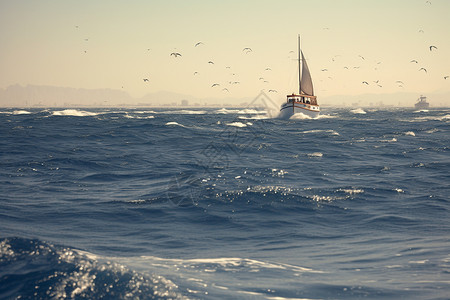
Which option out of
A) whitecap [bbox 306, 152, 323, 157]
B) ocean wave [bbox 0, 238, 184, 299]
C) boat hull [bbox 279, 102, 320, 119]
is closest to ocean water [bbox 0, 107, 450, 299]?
ocean wave [bbox 0, 238, 184, 299]

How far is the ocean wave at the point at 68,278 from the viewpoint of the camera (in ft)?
23.7

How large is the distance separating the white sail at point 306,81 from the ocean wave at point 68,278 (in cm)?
8495

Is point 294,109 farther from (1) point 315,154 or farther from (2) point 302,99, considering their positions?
(1) point 315,154

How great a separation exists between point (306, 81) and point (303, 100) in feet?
29.9

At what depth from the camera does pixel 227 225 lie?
13602 mm

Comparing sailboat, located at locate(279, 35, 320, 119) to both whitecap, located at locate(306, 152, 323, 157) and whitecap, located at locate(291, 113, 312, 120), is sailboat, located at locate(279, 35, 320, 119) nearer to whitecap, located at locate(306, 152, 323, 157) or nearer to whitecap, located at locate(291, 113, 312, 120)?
whitecap, located at locate(291, 113, 312, 120)

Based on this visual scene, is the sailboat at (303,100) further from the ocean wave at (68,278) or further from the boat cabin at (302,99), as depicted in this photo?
the ocean wave at (68,278)

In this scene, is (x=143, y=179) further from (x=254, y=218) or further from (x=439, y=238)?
(x=439, y=238)

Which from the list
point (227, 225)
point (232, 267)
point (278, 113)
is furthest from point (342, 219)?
point (278, 113)

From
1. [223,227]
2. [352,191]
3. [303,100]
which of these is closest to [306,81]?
[303,100]

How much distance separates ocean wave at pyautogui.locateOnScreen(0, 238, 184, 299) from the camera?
23.7 feet

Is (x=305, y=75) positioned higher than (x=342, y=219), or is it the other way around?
(x=305, y=75)

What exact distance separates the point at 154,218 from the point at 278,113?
73.3 meters

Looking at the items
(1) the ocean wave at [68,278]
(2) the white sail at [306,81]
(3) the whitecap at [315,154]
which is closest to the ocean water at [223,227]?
(1) the ocean wave at [68,278]
